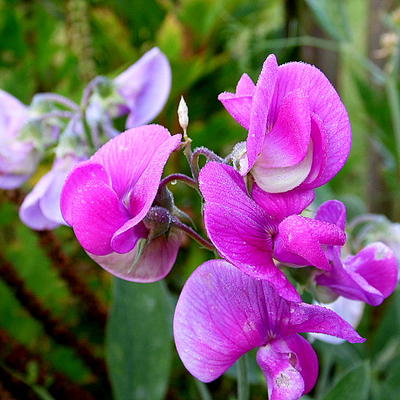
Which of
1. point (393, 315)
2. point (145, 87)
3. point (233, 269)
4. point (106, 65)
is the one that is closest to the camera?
point (233, 269)

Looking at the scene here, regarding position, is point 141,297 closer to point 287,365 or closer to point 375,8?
point 287,365

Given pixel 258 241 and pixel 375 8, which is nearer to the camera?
pixel 258 241

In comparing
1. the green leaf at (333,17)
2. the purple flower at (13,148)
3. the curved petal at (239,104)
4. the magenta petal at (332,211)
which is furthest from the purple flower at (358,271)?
the green leaf at (333,17)

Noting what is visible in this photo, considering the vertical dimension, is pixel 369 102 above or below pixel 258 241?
below

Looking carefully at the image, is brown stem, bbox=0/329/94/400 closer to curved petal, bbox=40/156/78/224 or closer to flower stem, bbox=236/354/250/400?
curved petal, bbox=40/156/78/224

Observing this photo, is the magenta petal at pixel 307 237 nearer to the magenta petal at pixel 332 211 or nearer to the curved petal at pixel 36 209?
the magenta petal at pixel 332 211

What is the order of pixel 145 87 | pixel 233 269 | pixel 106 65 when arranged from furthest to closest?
pixel 106 65 < pixel 145 87 < pixel 233 269

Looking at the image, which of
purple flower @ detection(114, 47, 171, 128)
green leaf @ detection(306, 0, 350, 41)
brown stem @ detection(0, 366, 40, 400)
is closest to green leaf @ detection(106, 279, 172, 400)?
brown stem @ detection(0, 366, 40, 400)

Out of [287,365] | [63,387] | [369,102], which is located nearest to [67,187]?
[287,365]
